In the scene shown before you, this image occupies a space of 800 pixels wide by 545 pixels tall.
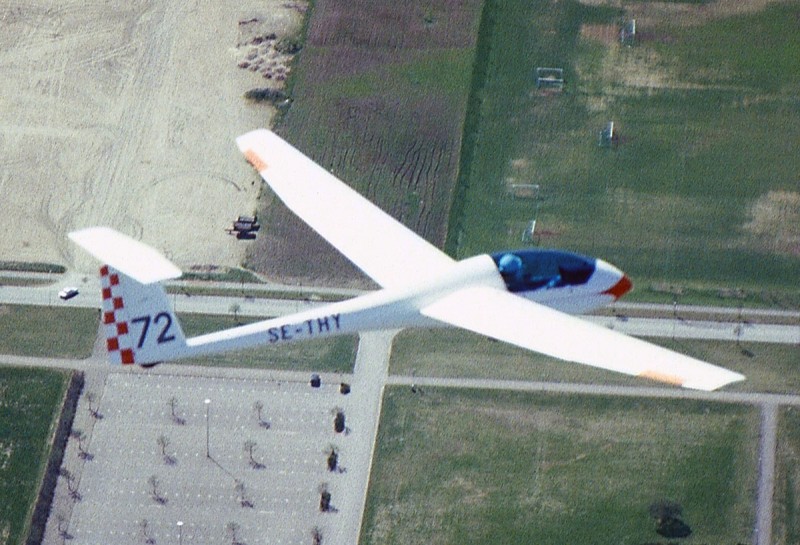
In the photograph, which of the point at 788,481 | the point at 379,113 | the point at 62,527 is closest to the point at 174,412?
the point at 62,527

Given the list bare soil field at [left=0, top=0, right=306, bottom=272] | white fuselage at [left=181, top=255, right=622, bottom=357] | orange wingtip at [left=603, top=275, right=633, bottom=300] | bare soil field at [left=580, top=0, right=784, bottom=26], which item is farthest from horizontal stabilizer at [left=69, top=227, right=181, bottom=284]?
bare soil field at [left=580, top=0, right=784, bottom=26]

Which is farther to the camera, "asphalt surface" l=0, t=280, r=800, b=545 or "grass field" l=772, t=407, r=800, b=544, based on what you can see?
"asphalt surface" l=0, t=280, r=800, b=545

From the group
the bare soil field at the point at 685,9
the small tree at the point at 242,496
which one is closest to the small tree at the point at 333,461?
the small tree at the point at 242,496

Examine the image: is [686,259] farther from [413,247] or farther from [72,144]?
[72,144]

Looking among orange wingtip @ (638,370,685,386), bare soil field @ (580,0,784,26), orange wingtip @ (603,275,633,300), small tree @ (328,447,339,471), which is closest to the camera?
orange wingtip @ (638,370,685,386)

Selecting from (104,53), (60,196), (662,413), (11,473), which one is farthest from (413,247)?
(104,53)

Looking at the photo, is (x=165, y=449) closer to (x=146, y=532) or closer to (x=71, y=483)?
(x=71, y=483)

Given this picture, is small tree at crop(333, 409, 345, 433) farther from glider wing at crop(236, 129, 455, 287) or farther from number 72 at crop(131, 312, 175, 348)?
number 72 at crop(131, 312, 175, 348)
